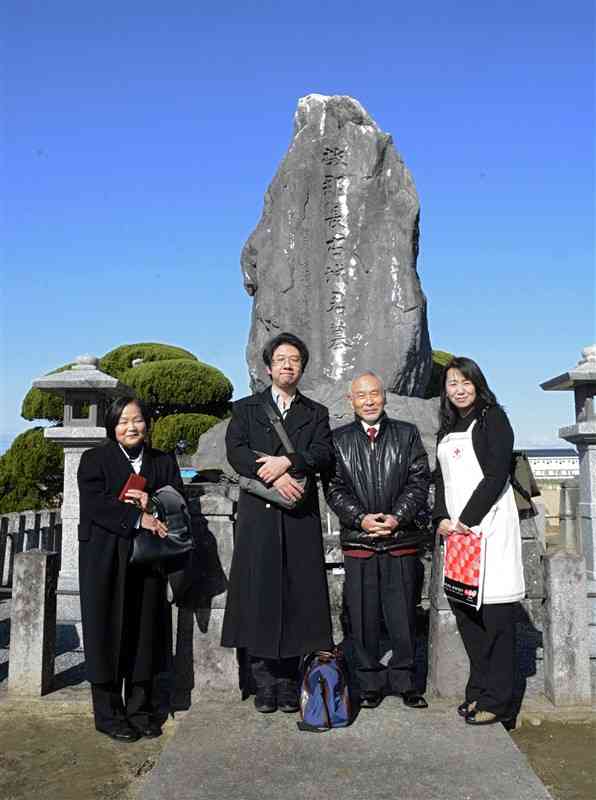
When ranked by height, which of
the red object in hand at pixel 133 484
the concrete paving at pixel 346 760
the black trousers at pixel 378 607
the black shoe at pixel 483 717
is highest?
the red object in hand at pixel 133 484

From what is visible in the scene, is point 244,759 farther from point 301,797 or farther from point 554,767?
point 554,767

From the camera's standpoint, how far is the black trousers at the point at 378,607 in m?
3.29

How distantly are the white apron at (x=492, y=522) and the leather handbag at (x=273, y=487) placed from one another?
0.75 metres

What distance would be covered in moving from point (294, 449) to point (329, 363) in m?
4.49

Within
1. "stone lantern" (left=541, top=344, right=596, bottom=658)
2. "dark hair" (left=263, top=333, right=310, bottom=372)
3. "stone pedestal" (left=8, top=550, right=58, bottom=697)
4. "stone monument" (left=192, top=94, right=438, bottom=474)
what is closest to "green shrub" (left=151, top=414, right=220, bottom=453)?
"stone monument" (left=192, top=94, right=438, bottom=474)

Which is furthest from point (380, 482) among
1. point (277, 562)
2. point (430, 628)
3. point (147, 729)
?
point (147, 729)

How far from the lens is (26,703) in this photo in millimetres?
3738

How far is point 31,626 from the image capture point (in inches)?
151

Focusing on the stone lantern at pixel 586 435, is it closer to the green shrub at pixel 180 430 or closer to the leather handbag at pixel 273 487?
the leather handbag at pixel 273 487

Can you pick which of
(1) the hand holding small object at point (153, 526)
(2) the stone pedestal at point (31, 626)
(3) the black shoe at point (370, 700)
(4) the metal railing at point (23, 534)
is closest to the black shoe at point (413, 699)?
(3) the black shoe at point (370, 700)

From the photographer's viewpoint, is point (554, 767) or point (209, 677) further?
point (209, 677)

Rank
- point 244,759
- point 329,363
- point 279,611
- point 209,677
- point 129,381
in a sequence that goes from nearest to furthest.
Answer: point 244,759 → point 279,611 → point 209,677 → point 329,363 → point 129,381

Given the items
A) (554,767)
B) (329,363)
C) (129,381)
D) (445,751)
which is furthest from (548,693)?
(129,381)

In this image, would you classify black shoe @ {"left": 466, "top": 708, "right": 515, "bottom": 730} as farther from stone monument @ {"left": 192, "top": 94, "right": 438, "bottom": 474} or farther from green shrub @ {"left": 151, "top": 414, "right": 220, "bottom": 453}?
green shrub @ {"left": 151, "top": 414, "right": 220, "bottom": 453}
